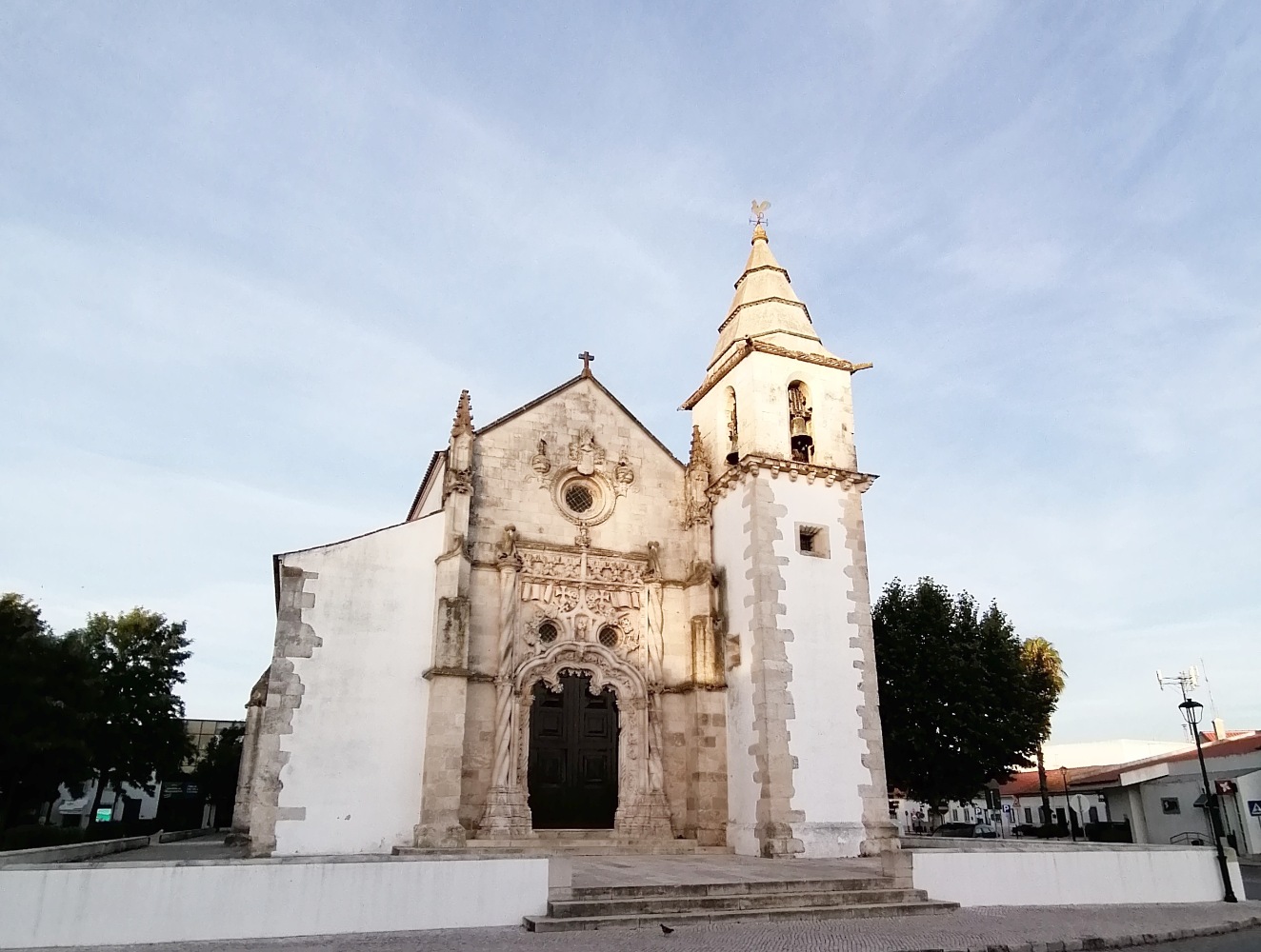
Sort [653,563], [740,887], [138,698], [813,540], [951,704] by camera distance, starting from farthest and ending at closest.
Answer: [138,698] → [951,704] → [653,563] → [813,540] → [740,887]

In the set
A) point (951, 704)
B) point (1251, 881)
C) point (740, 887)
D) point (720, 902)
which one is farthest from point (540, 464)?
point (1251, 881)

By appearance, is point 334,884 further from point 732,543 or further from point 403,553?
point 732,543

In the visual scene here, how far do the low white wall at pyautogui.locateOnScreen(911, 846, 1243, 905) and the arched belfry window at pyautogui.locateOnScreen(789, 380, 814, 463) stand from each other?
9.50 m

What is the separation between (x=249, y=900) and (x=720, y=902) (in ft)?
19.1

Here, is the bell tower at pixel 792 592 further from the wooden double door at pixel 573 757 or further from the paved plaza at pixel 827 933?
the wooden double door at pixel 573 757

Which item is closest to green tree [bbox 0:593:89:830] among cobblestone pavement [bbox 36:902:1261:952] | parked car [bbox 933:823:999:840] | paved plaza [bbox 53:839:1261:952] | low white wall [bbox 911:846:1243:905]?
paved plaza [bbox 53:839:1261:952]

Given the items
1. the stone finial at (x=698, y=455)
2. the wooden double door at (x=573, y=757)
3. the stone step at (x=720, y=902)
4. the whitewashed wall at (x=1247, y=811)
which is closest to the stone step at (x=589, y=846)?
the wooden double door at (x=573, y=757)

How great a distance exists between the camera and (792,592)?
1873 centimetres

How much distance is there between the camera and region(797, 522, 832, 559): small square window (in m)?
19.5

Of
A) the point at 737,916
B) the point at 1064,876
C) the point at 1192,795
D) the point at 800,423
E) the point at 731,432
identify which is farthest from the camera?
the point at 1192,795

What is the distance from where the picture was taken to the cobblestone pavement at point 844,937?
9.23 metres

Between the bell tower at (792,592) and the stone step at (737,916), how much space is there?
173 inches

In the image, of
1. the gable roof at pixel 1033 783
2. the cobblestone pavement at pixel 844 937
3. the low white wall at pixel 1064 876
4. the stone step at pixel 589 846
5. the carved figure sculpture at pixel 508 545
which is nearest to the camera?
the cobblestone pavement at pixel 844 937

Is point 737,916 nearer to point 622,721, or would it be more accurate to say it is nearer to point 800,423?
point 622,721
